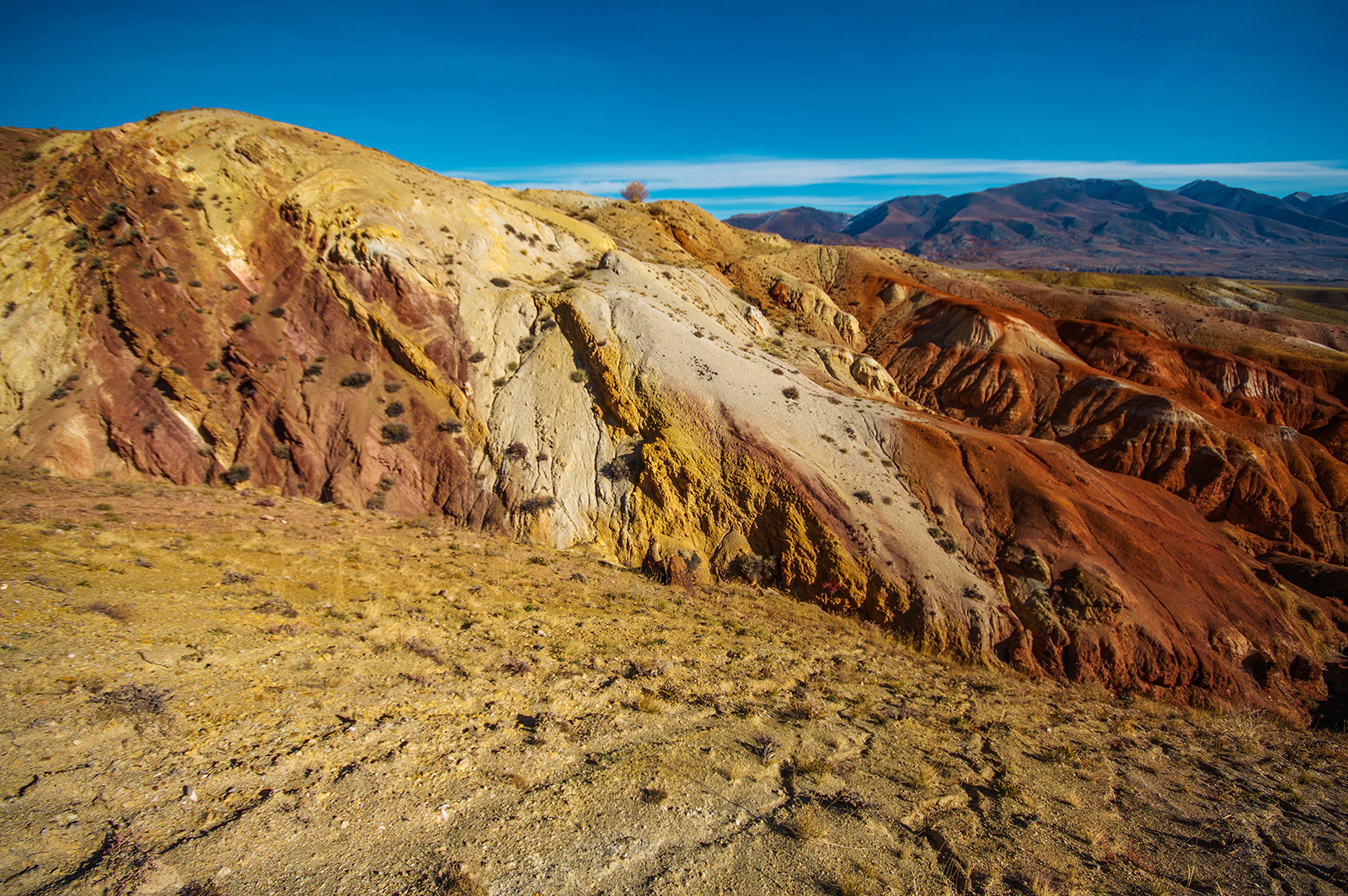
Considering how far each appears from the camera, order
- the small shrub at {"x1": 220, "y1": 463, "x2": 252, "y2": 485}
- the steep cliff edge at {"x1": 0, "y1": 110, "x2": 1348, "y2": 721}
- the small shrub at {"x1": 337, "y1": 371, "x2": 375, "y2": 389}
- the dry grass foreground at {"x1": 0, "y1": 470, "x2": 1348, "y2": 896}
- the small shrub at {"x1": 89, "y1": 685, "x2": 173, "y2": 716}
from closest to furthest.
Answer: the dry grass foreground at {"x1": 0, "y1": 470, "x2": 1348, "y2": 896} < the small shrub at {"x1": 89, "y1": 685, "x2": 173, "y2": 716} < the steep cliff edge at {"x1": 0, "y1": 110, "x2": 1348, "y2": 721} < the small shrub at {"x1": 220, "y1": 463, "x2": 252, "y2": 485} < the small shrub at {"x1": 337, "y1": 371, "x2": 375, "y2": 389}

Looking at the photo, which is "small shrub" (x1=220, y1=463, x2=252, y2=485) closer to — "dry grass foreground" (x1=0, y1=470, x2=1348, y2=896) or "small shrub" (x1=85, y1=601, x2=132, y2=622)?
"dry grass foreground" (x1=0, y1=470, x2=1348, y2=896)

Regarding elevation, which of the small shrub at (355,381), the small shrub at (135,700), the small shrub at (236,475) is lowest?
the small shrub at (135,700)

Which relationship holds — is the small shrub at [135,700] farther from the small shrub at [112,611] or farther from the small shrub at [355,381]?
the small shrub at [355,381]

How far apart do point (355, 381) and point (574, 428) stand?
879cm

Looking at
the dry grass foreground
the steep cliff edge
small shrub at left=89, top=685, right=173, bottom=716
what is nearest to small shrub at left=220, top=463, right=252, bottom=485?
the steep cliff edge

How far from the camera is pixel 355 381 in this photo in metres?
21.9

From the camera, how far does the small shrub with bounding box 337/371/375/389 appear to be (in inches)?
861

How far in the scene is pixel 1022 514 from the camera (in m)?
19.3

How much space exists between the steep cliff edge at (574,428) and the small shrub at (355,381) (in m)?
0.58

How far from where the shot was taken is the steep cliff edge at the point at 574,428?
57.6ft

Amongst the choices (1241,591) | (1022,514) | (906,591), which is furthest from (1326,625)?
(906,591)

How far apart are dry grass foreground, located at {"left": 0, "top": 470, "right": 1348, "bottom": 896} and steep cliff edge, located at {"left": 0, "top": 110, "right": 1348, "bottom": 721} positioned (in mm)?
2971

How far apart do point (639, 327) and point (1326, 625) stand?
25.5m

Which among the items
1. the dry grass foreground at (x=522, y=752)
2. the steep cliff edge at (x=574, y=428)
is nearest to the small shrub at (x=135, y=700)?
the dry grass foreground at (x=522, y=752)
